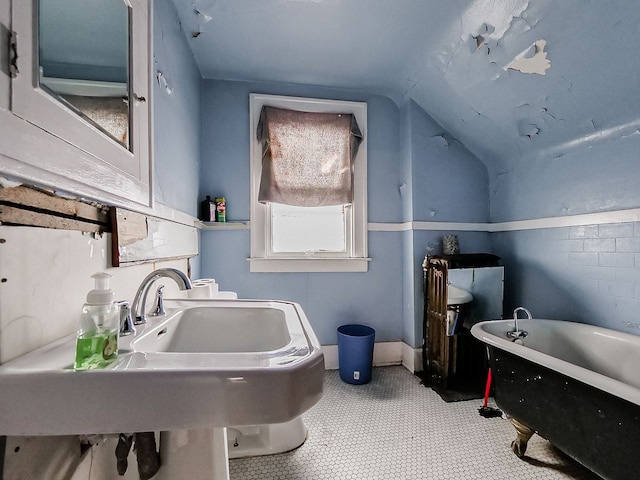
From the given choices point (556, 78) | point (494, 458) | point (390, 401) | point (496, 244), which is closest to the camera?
point (494, 458)

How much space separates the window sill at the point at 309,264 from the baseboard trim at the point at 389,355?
0.62 meters

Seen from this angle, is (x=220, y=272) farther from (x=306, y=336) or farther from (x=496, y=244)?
(x=496, y=244)

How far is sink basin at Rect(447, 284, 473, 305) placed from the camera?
79.9 inches

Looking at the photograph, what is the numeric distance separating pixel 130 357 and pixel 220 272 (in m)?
1.75

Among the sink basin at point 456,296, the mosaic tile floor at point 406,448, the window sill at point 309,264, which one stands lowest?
the mosaic tile floor at point 406,448

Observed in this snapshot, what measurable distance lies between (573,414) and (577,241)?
3.74 ft

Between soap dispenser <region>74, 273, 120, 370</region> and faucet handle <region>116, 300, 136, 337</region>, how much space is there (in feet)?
0.37

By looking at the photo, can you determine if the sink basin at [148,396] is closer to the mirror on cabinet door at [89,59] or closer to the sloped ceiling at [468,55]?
the mirror on cabinet door at [89,59]

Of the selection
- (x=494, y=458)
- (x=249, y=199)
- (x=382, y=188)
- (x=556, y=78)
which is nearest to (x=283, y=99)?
(x=249, y=199)

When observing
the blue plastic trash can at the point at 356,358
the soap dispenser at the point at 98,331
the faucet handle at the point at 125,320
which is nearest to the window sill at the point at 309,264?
the blue plastic trash can at the point at 356,358

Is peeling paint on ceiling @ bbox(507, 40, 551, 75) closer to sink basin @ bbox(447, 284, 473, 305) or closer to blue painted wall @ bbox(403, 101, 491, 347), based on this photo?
blue painted wall @ bbox(403, 101, 491, 347)

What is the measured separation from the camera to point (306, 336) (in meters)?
0.65

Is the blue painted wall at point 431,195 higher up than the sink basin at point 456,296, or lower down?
higher up

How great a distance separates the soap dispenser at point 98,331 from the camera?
1.63 feet
